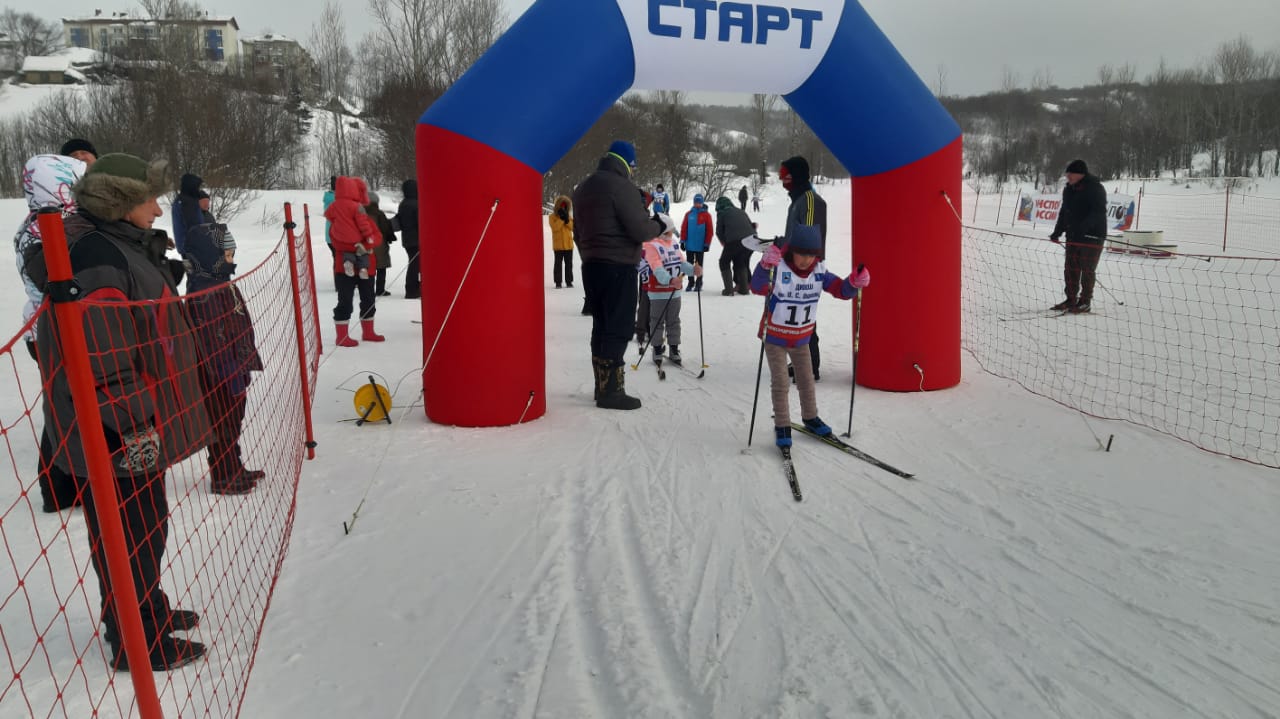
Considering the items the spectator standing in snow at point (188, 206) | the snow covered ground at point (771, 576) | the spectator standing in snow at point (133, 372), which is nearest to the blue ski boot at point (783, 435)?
the snow covered ground at point (771, 576)

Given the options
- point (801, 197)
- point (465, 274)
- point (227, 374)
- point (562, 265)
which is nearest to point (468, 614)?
point (227, 374)

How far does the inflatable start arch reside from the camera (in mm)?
5488

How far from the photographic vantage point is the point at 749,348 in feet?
29.2

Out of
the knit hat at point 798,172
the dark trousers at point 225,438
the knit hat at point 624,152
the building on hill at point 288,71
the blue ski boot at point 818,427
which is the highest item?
the building on hill at point 288,71

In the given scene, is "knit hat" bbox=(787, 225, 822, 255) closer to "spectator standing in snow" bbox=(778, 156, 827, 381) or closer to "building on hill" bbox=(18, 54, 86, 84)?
"spectator standing in snow" bbox=(778, 156, 827, 381)

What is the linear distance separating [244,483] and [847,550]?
3272mm

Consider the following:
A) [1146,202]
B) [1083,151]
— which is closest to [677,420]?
[1146,202]

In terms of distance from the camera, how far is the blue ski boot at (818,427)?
5375 millimetres

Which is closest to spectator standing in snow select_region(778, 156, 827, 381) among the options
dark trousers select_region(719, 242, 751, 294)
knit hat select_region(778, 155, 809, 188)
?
knit hat select_region(778, 155, 809, 188)

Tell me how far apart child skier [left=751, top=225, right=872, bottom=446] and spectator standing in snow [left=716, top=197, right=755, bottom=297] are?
7897 mm

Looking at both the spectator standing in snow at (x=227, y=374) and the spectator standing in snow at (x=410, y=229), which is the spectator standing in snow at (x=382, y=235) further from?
the spectator standing in snow at (x=227, y=374)

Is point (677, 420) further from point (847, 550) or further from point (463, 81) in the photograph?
point (463, 81)

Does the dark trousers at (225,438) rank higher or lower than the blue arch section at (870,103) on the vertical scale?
lower

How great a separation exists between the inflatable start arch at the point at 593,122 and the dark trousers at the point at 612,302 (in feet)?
1.59
